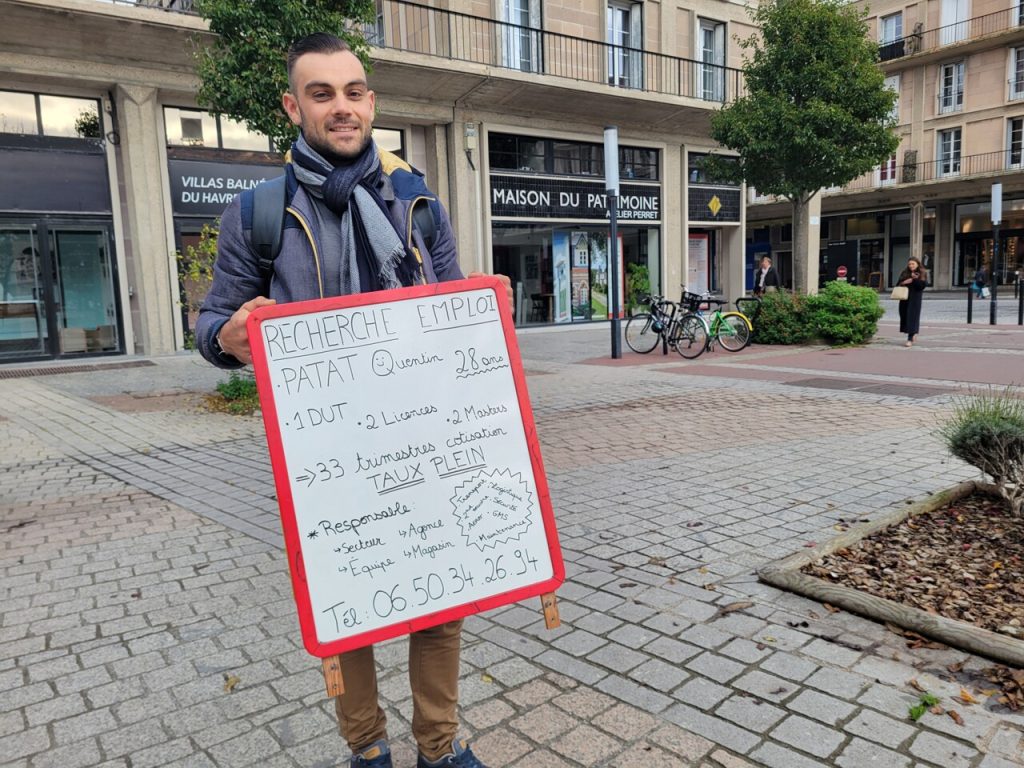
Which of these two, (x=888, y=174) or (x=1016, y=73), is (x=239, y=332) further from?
(x=888, y=174)

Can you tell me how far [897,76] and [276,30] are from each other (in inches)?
1575

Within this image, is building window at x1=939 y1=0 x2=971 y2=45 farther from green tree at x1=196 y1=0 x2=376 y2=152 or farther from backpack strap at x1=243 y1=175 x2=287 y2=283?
backpack strap at x1=243 y1=175 x2=287 y2=283

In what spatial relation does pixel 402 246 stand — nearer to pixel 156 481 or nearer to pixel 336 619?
pixel 336 619

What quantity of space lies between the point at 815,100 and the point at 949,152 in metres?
28.6

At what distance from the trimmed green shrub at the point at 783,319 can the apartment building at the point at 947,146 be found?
2475 cm

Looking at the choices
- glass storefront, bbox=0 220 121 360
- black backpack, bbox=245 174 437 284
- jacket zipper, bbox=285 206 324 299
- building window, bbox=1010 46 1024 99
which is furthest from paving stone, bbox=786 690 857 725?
building window, bbox=1010 46 1024 99

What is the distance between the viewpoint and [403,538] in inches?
82.5

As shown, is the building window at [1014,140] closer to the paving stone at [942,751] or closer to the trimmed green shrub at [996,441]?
the trimmed green shrub at [996,441]

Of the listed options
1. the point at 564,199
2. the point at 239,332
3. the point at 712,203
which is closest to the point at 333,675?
the point at 239,332

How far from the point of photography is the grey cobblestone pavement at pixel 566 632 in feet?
8.12

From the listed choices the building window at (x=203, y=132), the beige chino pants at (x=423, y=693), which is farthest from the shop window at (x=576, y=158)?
the beige chino pants at (x=423, y=693)

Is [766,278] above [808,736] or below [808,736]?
above

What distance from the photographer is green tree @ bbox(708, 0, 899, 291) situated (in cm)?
1505

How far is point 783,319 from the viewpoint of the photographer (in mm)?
14695
